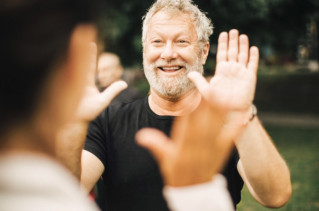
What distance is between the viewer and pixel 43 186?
0.72 metres

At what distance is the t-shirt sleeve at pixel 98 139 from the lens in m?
2.12

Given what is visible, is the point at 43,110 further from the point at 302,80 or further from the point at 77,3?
the point at 302,80

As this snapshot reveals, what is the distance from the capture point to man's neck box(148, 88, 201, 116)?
2.38m

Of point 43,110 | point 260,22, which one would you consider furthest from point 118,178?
point 260,22

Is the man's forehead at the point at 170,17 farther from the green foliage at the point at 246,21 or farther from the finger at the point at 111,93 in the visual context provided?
the green foliage at the point at 246,21

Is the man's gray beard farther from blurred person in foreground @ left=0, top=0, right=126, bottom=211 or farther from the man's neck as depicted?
blurred person in foreground @ left=0, top=0, right=126, bottom=211

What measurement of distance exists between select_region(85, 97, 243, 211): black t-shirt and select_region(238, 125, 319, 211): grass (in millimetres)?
4395

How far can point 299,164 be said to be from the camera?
8625 mm

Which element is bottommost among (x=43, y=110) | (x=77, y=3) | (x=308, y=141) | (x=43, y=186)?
(x=308, y=141)

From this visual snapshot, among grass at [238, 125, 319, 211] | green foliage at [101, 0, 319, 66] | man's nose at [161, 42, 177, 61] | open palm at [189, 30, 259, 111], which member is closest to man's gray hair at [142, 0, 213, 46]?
man's nose at [161, 42, 177, 61]

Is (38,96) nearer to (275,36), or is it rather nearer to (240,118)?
(240,118)

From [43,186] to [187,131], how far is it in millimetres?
401

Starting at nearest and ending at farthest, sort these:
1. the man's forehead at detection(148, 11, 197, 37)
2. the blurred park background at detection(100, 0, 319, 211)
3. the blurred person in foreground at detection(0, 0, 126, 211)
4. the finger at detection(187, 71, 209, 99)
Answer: the blurred person in foreground at detection(0, 0, 126, 211), the finger at detection(187, 71, 209, 99), the man's forehead at detection(148, 11, 197, 37), the blurred park background at detection(100, 0, 319, 211)

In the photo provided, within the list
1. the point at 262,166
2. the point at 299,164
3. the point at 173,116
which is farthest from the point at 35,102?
the point at 299,164
